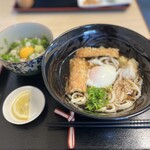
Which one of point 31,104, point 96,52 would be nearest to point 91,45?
point 96,52

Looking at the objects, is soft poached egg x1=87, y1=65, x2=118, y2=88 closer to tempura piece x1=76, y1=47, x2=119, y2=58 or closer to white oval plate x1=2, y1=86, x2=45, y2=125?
tempura piece x1=76, y1=47, x2=119, y2=58

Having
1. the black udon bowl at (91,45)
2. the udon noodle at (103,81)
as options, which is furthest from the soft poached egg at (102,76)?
the black udon bowl at (91,45)

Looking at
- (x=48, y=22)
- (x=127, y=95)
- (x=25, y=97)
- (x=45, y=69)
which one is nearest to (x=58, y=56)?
(x=45, y=69)

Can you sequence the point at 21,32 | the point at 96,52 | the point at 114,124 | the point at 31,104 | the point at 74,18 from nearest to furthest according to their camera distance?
the point at 114,124 → the point at 31,104 → the point at 96,52 → the point at 21,32 → the point at 74,18

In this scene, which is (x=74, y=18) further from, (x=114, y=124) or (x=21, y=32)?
(x=114, y=124)

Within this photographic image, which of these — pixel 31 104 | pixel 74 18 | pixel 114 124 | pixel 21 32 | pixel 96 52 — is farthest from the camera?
pixel 74 18

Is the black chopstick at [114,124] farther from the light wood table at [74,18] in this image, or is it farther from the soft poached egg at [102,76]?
the light wood table at [74,18]
